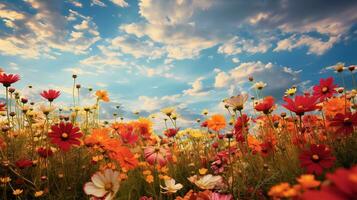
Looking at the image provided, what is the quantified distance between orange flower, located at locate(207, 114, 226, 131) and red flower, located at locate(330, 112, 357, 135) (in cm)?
134

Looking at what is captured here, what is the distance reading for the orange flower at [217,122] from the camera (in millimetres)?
3678

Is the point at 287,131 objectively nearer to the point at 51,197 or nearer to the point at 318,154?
the point at 318,154

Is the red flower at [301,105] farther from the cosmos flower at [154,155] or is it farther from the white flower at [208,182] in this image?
the cosmos flower at [154,155]

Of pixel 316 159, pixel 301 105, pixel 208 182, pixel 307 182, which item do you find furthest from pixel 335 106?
pixel 307 182

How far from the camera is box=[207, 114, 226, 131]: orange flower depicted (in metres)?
3.68

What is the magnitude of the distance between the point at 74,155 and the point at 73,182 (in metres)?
0.57

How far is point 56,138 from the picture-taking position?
8.93 ft

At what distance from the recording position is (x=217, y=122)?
12.2 feet

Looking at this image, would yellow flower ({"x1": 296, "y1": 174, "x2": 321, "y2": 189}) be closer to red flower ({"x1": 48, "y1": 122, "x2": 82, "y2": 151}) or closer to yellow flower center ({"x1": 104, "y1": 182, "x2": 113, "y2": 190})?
yellow flower center ({"x1": 104, "y1": 182, "x2": 113, "y2": 190})

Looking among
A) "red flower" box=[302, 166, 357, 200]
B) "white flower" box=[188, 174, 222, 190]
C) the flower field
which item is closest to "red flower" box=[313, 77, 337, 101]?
the flower field

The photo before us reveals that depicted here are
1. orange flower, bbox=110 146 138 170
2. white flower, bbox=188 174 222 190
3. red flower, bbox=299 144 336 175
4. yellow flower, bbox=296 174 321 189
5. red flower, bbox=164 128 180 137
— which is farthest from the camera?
red flower, bbox=164 128 180 137

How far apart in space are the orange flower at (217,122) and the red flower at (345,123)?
4.39 ft

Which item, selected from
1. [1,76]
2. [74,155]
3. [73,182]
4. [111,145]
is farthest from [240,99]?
[1,76]

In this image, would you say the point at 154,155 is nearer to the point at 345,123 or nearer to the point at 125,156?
the point at 125,156
